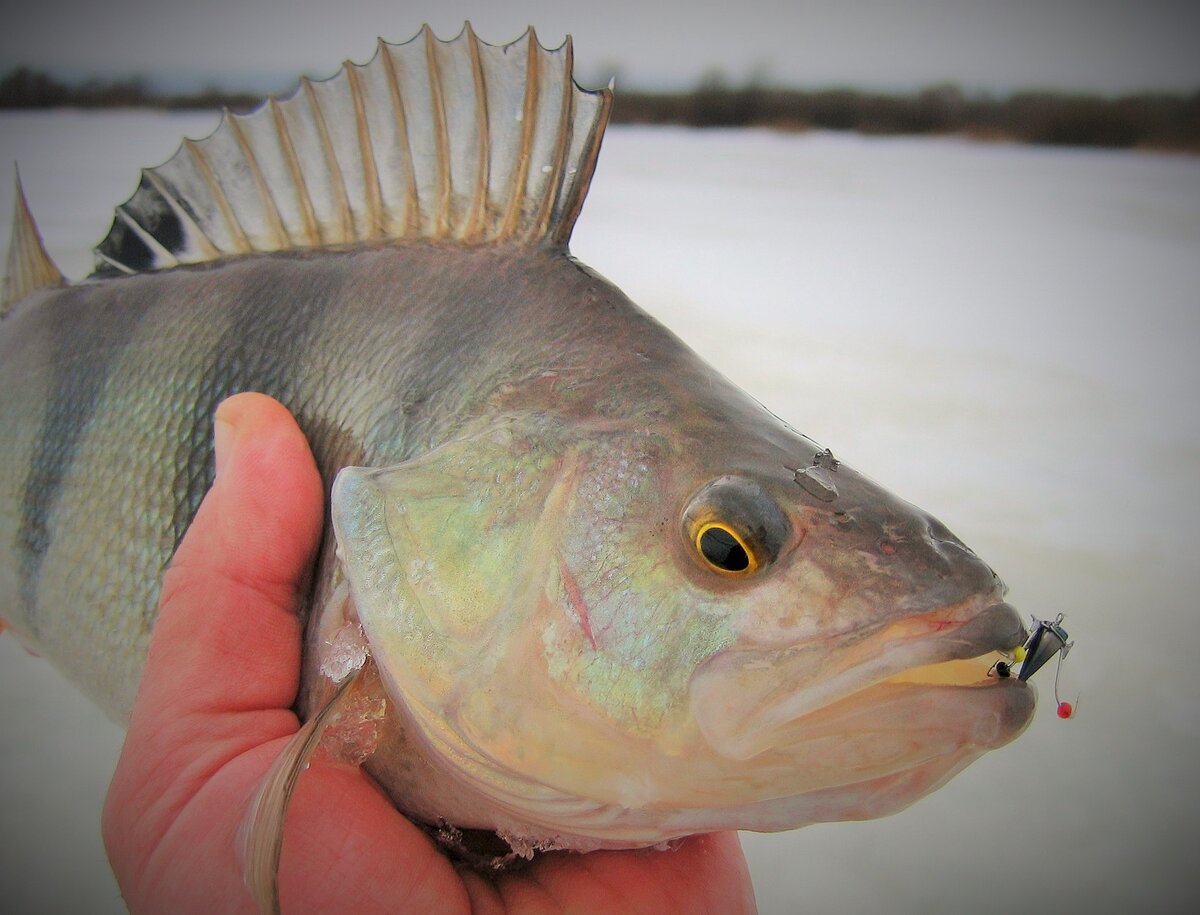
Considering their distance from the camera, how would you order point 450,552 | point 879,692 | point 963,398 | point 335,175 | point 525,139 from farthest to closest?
point 963,398 < point 335,175 < point 525,139 < point 450,552 < point 879,692

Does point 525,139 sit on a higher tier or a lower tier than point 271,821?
higher

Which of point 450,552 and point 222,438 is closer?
point 450,552

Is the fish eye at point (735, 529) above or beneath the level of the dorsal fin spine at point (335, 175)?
beneath

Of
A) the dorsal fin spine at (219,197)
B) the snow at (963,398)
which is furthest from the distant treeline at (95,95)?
the dorsal fin spine at (219,197)

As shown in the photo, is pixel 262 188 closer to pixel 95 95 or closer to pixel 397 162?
pixel 397 162

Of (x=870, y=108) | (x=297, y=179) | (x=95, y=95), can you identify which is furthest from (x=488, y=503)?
(x=870, y=108)

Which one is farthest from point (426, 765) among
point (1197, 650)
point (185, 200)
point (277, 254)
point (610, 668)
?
point (1197, 650)

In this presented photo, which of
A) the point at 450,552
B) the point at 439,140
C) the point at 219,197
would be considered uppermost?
the point at 439,140

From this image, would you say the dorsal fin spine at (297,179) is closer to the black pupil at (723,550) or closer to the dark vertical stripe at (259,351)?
the dark vertical stripe at (259,351)
